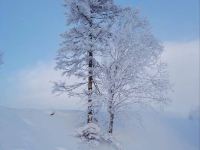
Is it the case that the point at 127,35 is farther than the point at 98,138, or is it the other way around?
the point at 127,35

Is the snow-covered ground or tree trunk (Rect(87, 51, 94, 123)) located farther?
tree trunk (Rect(87, 51, 94, 123))

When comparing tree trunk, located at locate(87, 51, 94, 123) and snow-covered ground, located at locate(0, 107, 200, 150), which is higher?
tree trunk, located at locate(87, 51, 94, 123)

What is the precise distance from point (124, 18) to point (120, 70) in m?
4.32

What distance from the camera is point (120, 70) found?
97.6 feet

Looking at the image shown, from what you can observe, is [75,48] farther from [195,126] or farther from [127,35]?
[195,126]

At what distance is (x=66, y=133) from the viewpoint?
91.2 ft

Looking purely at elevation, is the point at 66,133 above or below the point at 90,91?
below

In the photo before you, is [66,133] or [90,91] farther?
[90,91]

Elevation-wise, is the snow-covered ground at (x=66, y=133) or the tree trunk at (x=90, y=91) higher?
the tree trunk at (x=90, y=91)

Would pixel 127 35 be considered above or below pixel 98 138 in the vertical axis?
above

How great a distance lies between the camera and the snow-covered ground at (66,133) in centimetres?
2341

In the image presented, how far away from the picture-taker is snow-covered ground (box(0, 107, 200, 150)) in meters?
23.4

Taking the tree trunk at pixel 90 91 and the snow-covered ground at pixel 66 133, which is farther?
the tree trunk at pixel 90 91

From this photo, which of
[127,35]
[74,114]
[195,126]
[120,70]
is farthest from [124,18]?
[195,126]
